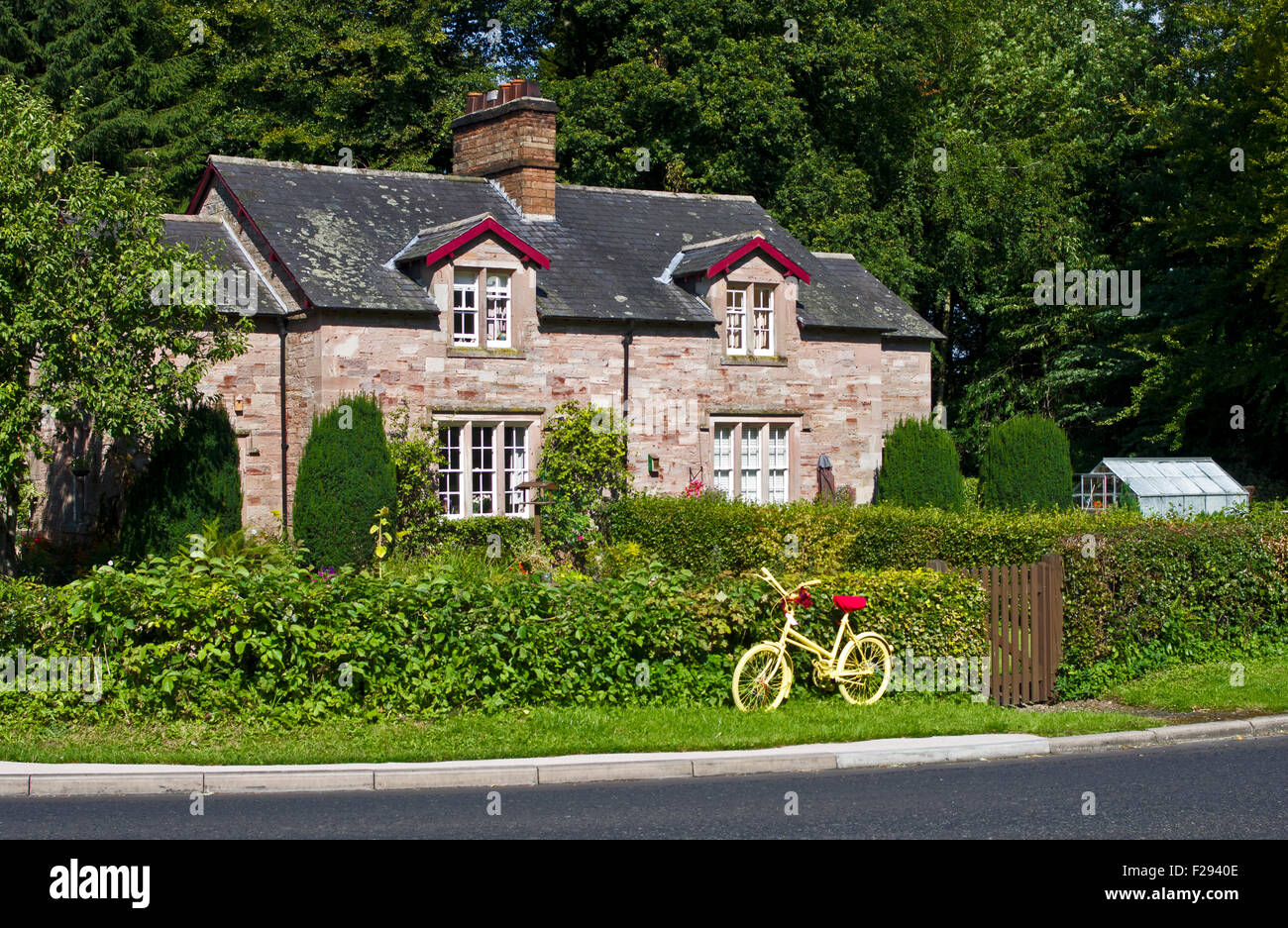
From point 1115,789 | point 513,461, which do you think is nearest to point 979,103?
point 513,461

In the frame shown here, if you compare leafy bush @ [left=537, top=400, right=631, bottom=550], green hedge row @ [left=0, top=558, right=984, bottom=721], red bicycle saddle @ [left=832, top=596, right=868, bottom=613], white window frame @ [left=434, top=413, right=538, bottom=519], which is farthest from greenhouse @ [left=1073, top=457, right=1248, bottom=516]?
green hedge row @ [left=0, top=558, right=984, bottom=721]

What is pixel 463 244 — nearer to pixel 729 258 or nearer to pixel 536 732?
pixel 729 258

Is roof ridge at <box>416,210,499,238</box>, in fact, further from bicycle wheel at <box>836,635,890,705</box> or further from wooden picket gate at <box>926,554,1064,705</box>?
bicycle wheel at <box>836,635,890,705</box>

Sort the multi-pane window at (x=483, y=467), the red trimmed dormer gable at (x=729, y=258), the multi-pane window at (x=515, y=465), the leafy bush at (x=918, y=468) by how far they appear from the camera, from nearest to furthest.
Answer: the multi-pane window at (x=483, y=467) → the multi-pane window at (x=515, y=465) → the red trimmed dormer gable at (x=729, y=258) → the leafy bush at (x=918, y=468)

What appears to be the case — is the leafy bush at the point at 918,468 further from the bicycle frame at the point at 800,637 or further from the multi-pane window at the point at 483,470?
the bicycle frame at the point at 800,637

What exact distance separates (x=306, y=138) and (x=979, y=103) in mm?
23121

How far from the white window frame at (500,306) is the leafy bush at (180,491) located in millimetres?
6446

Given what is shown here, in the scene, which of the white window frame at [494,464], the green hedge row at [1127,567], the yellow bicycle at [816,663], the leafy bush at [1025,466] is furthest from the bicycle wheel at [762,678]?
the leafy bush at [1025,466]

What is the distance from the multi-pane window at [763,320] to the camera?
3016 cm

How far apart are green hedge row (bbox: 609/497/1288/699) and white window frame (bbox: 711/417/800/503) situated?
8.40 metres

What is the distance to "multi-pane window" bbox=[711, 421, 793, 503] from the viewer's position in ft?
96.8

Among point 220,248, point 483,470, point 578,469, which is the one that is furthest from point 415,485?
point 220,248

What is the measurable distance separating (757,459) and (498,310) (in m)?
6.56

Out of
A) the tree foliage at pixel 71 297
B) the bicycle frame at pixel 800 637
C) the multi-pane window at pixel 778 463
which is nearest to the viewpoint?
the bicycle frame at pixel 800 637
